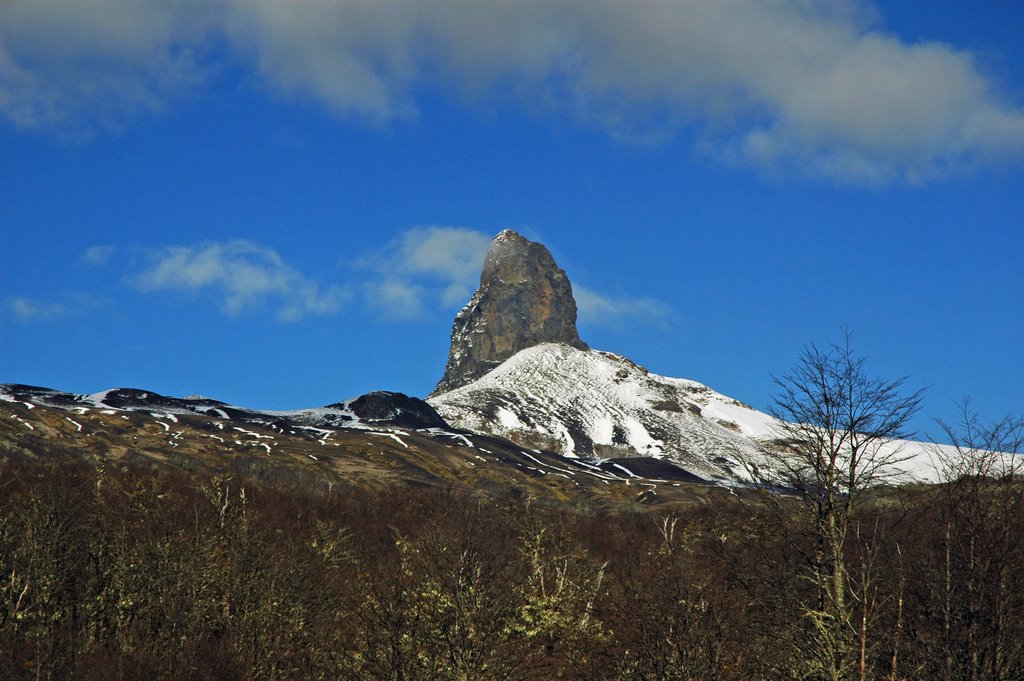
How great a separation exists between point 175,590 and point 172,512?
99.8 ft

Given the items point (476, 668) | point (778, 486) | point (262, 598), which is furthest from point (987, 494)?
point (262, 598)

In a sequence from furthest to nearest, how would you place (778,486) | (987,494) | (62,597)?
(62,597) → (987,494) → (778,486)

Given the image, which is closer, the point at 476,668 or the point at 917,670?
the point at 917,670

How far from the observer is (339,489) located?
17925 centimetres

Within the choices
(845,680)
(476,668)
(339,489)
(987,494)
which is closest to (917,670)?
(845,680)

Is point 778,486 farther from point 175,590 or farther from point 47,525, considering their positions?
point 47,525

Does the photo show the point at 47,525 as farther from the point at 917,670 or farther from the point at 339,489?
the point at 339,489

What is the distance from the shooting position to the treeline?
30000 mm

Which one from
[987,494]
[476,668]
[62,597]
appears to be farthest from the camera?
[62,597]

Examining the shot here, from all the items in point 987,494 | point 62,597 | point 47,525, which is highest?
point 987,494

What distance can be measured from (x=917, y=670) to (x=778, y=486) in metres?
6.31

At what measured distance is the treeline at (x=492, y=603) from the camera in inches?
1181

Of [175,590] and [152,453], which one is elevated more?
[152,453]

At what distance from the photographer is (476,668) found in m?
43.6
